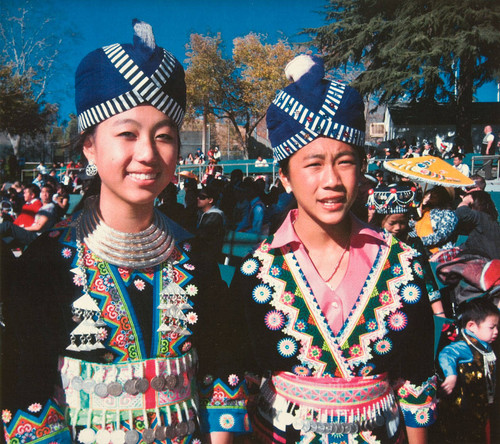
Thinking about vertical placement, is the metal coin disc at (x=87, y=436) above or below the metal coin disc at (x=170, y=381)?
below

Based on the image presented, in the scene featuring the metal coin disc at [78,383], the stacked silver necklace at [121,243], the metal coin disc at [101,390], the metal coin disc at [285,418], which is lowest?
the metal coin disc at [285,418]

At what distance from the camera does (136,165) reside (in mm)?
1456

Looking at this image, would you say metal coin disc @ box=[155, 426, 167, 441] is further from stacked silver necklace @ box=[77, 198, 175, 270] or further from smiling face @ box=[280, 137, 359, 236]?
smiling face @ box=[280, 137, 359, 236]

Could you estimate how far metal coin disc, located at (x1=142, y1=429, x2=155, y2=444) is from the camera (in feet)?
4.85

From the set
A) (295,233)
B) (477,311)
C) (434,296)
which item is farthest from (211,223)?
(295,233)

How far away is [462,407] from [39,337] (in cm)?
246

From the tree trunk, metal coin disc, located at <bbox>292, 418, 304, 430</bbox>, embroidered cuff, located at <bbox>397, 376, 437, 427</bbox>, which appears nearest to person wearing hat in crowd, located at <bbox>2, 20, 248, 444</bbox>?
metal coin disc, located at <bbox>292, 418, 304, 430</bbox>

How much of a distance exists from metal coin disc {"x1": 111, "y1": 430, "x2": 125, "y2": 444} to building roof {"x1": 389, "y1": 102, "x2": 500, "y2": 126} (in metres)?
30.4

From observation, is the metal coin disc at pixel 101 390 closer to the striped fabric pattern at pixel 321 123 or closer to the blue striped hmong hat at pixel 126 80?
the blue striped hmong hat at pixel 126 80

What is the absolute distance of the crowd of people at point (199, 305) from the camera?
1469 millimetres

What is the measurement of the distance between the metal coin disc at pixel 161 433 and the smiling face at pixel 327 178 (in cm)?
89

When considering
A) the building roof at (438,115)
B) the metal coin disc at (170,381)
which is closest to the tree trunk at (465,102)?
the building roof at (438,115)

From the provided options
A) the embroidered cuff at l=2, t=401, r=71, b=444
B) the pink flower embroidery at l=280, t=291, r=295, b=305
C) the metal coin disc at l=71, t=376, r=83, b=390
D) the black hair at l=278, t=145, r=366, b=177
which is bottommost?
the embroidered cuff at l=2, t=401, r=71, b=444

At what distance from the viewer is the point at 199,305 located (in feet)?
5.42
